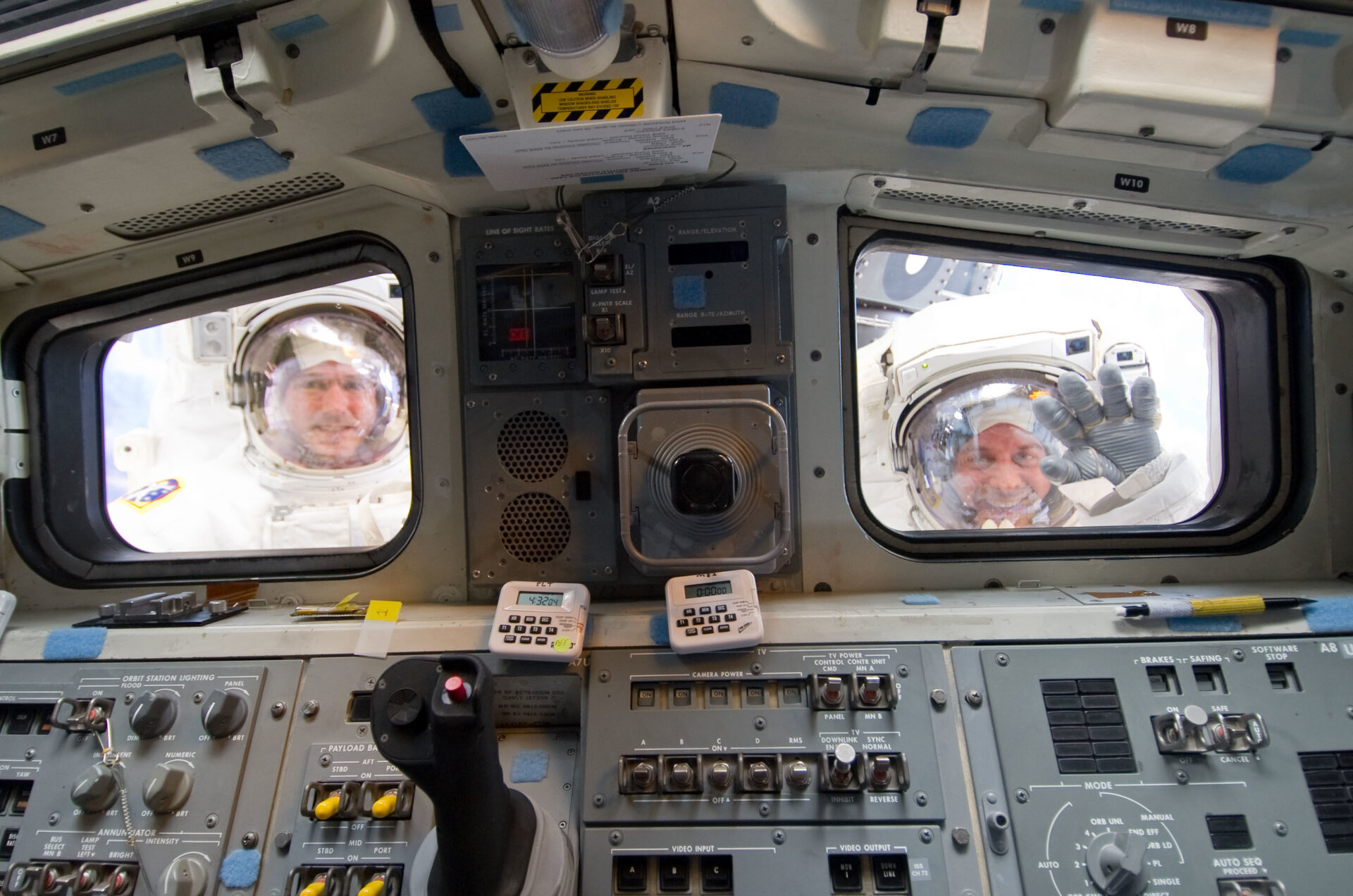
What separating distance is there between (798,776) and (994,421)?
2021 mm

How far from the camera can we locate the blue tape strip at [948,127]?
1.89m

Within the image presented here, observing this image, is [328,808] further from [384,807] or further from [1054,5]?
[1054,5]

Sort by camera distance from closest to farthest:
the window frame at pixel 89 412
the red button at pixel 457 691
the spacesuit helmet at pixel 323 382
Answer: the red button at pixel 457 691, the window frame at pixel 89 412, the spacesuit helmet at pixel 323 382

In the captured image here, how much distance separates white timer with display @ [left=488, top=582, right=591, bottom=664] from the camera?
1840 mm

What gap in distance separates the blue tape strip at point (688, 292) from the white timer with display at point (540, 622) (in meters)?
0.83

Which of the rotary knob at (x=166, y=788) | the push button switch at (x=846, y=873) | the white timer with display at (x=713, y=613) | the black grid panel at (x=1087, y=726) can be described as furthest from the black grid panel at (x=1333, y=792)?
the rotary knob at (x=166, y=788)

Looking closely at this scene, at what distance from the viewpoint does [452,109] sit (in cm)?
196

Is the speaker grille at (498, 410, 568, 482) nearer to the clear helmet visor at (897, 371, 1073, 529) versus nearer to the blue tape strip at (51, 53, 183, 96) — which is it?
the blue tape strip at (51, 53, 183, 96)

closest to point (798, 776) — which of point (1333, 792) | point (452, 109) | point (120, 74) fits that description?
point (1333, 792)

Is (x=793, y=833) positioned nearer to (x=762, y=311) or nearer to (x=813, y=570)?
(x=813, y=570)

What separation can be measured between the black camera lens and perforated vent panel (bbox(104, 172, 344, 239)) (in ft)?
4.51

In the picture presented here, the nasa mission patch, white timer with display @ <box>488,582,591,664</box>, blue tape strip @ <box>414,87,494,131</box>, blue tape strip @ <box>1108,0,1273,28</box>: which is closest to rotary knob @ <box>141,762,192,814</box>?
white timer with display @ <box>488,582,591,664</box>

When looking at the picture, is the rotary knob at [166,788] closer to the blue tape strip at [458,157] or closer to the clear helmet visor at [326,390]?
the blue tape strip at [458,157]

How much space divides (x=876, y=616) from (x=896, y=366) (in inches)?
65.7
